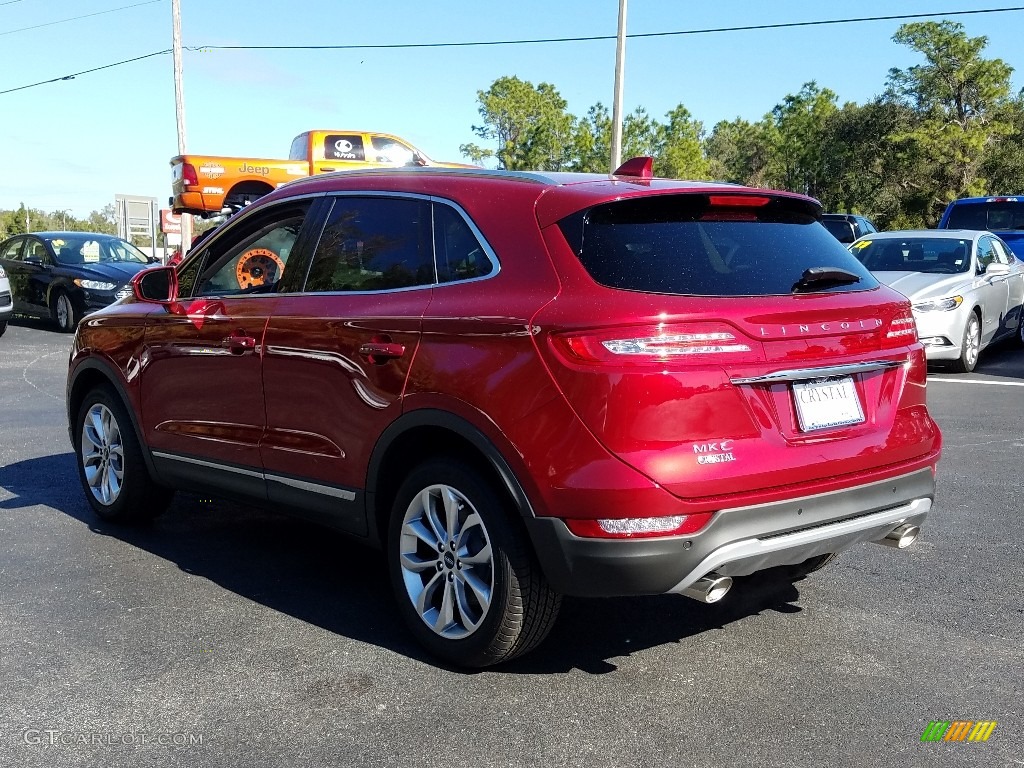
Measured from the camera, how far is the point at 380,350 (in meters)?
4.05

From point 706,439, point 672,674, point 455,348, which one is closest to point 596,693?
point 672,674

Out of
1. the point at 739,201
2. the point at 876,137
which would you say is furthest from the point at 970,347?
the point at 876,137

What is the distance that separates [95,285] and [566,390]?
15.9 meters

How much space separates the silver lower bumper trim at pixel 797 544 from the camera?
3453 mm

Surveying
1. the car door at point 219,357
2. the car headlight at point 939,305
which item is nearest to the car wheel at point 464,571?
the car door at point 219,357

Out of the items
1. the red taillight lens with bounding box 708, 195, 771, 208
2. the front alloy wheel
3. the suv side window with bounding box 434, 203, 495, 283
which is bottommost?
the front alloy wheel

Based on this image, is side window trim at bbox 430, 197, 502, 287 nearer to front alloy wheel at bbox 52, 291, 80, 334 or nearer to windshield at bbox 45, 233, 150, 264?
front alloy wheel at bbox 52, 291, 80, 334

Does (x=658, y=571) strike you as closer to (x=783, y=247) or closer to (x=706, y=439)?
(x=706, y=439)

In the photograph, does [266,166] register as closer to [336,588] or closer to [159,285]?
[159,285]

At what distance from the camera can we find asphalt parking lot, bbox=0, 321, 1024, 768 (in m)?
3.30

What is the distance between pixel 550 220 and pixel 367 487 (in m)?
A: 1.27

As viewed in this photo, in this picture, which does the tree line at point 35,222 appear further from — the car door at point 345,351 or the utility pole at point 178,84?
the car door at point 345,351

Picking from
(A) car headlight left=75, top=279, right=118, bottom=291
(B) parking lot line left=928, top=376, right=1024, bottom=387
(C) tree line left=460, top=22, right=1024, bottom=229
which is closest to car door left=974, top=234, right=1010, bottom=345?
(B) parking lot line left=928, top=376, right=1024, bottom=387

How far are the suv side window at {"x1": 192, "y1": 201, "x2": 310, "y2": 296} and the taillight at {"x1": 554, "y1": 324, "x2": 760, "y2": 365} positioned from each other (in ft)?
6.22
